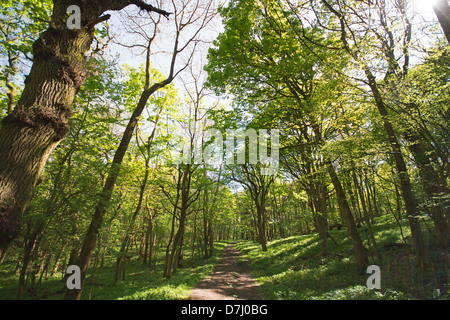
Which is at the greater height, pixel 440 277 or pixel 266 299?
pixel 440 277

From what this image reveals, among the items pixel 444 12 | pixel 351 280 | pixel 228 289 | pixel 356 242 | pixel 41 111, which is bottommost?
pixel 228 289

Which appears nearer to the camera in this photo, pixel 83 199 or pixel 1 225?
pixel 1 225

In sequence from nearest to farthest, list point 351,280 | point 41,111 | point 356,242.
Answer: point 41,111 < point 351,280 < point 356,242

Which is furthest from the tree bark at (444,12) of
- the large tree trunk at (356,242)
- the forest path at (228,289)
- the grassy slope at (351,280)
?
the forest path at (228,289)

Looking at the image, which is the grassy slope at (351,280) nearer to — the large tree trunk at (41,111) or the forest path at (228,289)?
the forest path at (228,289)

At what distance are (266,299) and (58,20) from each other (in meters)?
8.96

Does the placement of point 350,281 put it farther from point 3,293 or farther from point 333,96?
point 3,293

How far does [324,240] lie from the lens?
11.6m

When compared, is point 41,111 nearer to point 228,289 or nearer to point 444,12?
point 444,12

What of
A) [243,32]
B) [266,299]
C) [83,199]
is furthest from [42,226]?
[243,32]

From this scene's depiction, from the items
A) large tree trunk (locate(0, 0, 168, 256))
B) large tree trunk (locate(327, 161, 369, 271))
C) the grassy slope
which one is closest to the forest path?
the grassy slope

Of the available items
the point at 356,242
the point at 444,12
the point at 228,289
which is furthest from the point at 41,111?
the point at 356,242

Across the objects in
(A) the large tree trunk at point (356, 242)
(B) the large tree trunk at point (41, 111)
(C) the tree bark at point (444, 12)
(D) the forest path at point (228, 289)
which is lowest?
(D) the forest path at point (228, 289)
